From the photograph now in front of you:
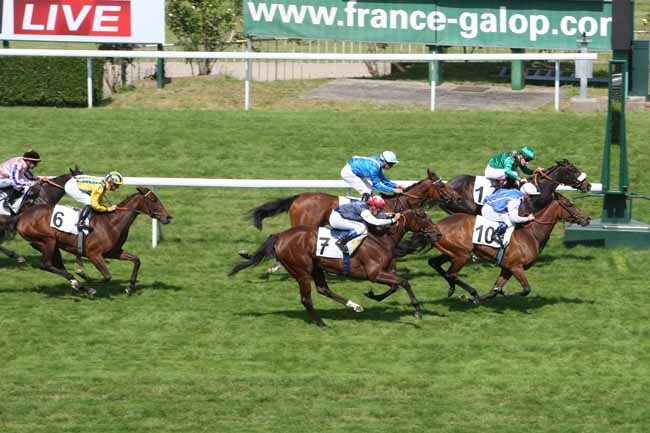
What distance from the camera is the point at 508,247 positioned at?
1242 cm

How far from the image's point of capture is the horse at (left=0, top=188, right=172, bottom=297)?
1286 cm

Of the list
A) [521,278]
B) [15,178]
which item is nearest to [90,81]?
[15,178]

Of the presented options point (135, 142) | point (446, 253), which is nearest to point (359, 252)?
point (446, 253)

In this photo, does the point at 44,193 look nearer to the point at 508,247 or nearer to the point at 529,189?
the point at 508,247

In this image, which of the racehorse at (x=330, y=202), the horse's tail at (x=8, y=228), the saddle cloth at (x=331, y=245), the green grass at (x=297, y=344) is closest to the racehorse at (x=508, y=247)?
the green grass at (x=297, y=344)

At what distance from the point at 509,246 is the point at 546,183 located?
184 centimetres

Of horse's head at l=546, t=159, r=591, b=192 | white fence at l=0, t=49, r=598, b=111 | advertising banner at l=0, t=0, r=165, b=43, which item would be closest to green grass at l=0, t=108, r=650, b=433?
horse's head at l=546, t=159, r=591, b=192

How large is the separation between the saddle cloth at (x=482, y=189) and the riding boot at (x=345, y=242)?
288 cm

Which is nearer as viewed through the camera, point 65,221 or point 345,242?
point 345,242

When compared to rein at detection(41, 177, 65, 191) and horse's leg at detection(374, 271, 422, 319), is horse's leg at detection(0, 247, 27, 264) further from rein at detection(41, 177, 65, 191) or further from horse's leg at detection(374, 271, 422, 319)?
horse's leg at detection(374, 271, 422, 319)

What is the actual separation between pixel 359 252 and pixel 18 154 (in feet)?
27.9

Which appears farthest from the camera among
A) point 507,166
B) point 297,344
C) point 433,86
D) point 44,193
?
point 433,86

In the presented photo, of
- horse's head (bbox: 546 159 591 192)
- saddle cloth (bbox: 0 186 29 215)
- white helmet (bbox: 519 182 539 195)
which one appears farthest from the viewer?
horse's head (bbox: 546 159 591 192)

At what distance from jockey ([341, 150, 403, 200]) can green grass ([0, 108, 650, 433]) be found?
43.5 inches
